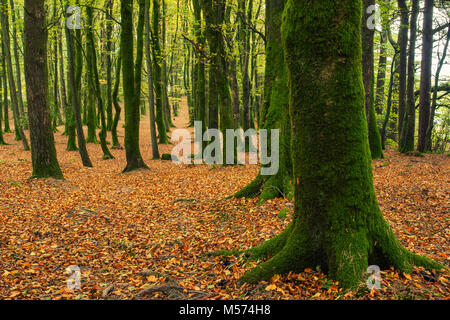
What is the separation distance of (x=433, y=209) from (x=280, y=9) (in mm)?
5885

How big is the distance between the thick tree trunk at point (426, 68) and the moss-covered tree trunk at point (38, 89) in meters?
15.1

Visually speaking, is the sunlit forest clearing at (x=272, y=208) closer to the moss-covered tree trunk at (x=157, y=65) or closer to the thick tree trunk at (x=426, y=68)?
the thick tree trunk at (x=426, y=68)

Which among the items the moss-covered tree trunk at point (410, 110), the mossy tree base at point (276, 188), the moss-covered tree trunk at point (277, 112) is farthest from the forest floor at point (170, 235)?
the moss-covered tree trunk at point (410, 110)

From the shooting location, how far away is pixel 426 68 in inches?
526

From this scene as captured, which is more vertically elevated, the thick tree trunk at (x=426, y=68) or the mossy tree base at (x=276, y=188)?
the thick tree trunk at (x=426, y=68)

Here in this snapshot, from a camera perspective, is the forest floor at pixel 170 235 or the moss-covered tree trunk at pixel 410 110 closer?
the forest floor at pixel 170 235

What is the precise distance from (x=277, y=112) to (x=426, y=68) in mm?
10110

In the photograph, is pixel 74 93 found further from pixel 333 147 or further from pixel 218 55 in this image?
pixel 333 147

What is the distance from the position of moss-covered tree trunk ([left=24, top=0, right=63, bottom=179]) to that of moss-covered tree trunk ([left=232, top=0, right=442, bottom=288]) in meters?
9.42

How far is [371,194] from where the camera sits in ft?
12.0

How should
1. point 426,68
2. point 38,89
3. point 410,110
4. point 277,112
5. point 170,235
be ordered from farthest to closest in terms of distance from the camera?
point 410,110 < point 426,68 < point 38,89 < point 277,112 < point 170,235

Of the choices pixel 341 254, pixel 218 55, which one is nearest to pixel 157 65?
pixel 218 55

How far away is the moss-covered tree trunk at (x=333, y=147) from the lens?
11.2 feet
